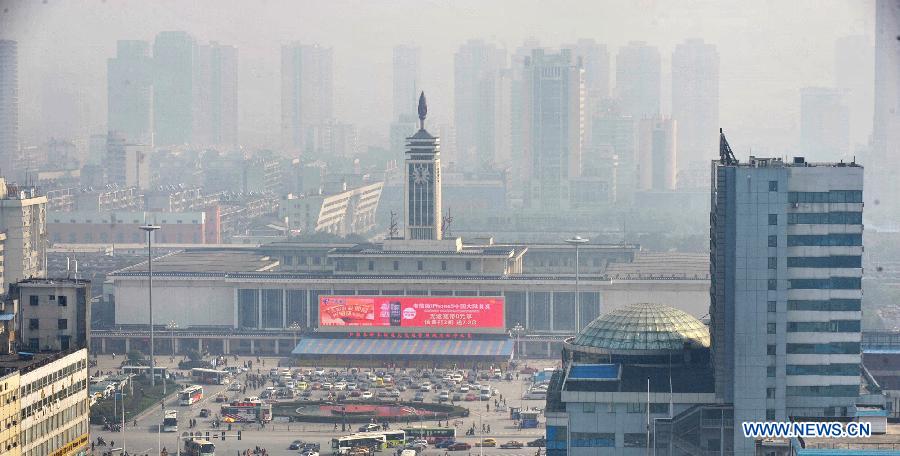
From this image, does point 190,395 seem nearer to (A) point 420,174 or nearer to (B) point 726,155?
(A) point 420,174

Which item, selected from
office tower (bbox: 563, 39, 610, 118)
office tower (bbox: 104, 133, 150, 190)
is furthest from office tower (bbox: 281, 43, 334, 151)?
office tower (bbox: 104, 133, 150, 190)

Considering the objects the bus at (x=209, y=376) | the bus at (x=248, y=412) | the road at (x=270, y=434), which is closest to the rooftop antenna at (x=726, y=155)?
the road at (x=270, y=434)

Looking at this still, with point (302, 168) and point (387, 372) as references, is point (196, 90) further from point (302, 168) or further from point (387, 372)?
point (387, 372)

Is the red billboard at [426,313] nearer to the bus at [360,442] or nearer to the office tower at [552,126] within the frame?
the bus at [360,442]

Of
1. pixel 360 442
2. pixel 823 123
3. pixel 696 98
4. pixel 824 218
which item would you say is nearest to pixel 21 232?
pixel 360 442

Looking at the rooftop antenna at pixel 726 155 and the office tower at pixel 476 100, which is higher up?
the office tower at pixel 476 100
